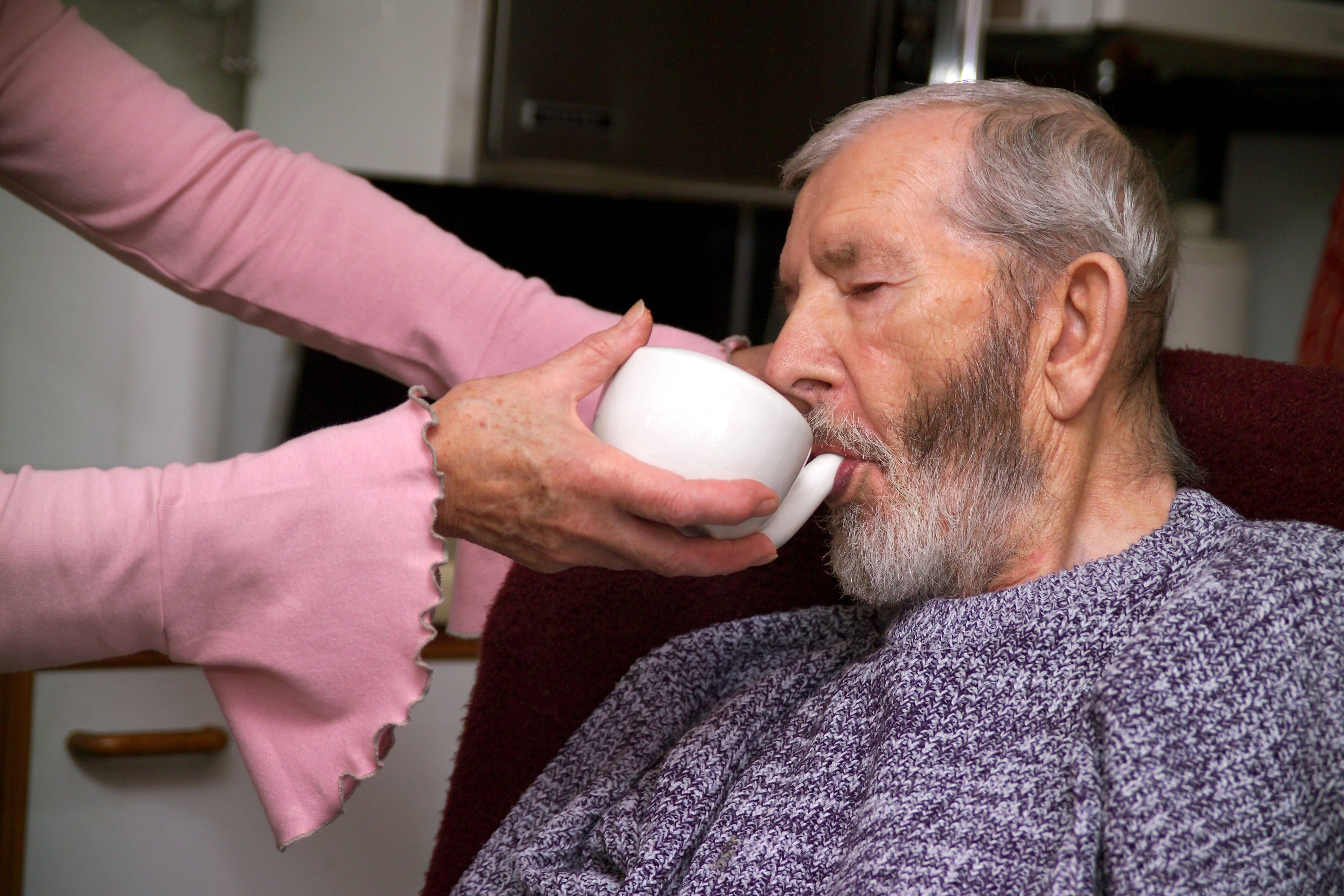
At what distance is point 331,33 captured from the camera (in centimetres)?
193

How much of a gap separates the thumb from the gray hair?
11.1 inches

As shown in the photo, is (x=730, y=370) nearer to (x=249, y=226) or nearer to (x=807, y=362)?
(x=807, y=362)

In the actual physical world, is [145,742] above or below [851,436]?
below

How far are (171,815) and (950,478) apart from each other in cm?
120

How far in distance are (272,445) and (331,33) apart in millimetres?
714

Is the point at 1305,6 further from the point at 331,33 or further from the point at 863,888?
the point at 863,888

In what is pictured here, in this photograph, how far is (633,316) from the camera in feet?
2.59

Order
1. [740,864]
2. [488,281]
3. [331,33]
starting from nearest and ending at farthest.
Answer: [740,864]
[488,281]
[331,33]

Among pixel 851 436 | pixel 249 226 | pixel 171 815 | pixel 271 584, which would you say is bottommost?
pixel 171 815

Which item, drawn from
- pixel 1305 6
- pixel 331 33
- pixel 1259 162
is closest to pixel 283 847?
pixel 331 33

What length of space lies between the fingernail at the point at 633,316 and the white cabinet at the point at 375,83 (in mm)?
1306

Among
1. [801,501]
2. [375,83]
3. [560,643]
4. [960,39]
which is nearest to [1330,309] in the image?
[801,501]

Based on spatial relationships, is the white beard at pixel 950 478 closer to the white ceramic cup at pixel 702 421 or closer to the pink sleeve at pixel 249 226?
the white ceramic cup at pixel 702 421

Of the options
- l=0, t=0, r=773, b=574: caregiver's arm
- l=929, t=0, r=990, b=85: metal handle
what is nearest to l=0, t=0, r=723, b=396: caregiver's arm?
l=0, t=0, r=773, b=574: caregiver's arm
